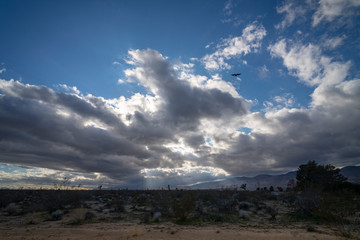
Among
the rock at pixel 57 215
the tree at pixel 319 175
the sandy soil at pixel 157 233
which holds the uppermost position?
the tree at pixel 319 175

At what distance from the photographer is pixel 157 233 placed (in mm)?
12867

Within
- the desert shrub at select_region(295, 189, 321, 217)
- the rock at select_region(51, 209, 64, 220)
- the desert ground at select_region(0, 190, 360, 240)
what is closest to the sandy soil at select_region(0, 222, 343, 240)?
the desert ground at select_region(0, 190, 360, 240)

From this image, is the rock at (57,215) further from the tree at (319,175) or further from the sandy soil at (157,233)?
the tree at (319,175)

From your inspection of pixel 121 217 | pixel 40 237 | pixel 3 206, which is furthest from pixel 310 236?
pixel 3 206

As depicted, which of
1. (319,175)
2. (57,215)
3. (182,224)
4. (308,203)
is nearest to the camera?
(182,224)

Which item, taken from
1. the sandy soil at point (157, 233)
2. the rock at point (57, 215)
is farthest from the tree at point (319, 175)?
the rock at point (57, 215)

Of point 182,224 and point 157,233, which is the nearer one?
point 157,233

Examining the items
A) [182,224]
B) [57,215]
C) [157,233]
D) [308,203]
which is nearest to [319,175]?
[308,203]

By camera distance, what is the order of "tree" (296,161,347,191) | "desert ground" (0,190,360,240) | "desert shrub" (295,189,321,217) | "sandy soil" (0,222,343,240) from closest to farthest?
"sandy soil" (0,222,343,240)
"desert ground" (0,190,360,240)
"desert shrub" (295,189,321,217)
"tree" (296,161,347,191)

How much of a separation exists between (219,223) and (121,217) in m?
9.04

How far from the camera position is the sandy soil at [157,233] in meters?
12.1

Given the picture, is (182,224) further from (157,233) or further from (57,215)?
(57,215)

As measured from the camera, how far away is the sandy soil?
12.1 meters

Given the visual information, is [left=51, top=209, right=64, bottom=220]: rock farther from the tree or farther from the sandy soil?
the tree
